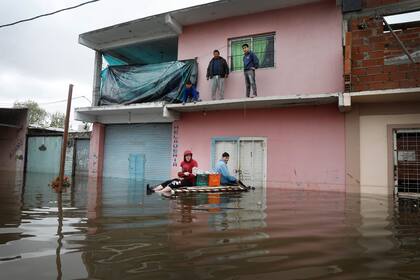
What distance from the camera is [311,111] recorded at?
36.9 ft

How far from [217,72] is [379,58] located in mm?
5092

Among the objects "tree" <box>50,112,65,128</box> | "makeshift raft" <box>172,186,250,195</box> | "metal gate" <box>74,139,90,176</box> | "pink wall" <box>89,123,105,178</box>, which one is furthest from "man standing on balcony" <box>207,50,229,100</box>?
"tree" <box>50,112,65,128</box>

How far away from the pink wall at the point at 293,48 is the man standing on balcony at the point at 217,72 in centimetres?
47

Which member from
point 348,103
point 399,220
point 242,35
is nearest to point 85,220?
point 399,220

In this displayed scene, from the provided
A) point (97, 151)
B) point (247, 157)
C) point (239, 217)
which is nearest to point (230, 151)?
point (247, 157)

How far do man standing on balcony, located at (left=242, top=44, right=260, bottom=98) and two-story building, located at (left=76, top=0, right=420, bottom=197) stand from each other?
53 centimetres

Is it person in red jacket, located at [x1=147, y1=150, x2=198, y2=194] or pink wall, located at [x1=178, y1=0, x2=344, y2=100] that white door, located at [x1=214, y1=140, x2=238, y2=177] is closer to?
pink wall, located at [x1=178, y1=0, x2=344, y2=100]

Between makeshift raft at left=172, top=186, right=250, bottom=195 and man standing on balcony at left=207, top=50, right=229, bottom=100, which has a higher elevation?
man standing on balcony at left=207, top=50, right=229, bottom=100

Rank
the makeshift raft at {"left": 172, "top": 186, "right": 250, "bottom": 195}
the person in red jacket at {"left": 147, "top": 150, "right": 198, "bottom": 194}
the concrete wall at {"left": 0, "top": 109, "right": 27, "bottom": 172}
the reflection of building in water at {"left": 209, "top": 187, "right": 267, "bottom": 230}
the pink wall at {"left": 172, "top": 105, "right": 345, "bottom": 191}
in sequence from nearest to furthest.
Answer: the reflection of building in water at {"left": 209, "top": 187, "right": 267, "bottom": 230}, the makeshift raft at {"left": 172, "top": 186, "right": 250, "bottom": 195}, the person in red jacket at {"left": 147, "top": 150, "right": 198, "bottom": 194}, the pink wall at {"left": 172, "top": 105, "right": 345, "bottom": 191}, the concrete wall at {"left": 0, "top": 109, "right": 27, "bottom": 172}

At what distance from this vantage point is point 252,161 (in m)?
12.1

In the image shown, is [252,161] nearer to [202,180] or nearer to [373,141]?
[202,180]

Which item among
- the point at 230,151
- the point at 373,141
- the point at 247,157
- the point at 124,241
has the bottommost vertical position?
the point at 124,241

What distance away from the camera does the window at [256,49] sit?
12.2 meters

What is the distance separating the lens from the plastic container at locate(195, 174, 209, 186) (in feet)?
30.8
